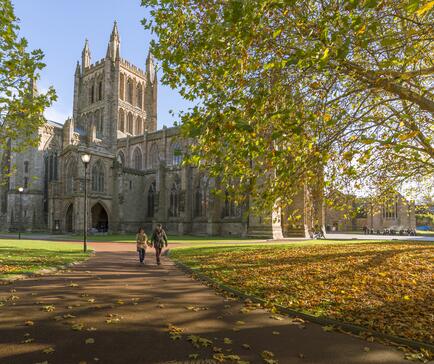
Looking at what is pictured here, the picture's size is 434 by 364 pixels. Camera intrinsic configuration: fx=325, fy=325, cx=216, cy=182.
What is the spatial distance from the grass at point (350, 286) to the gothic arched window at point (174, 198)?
30.1 m

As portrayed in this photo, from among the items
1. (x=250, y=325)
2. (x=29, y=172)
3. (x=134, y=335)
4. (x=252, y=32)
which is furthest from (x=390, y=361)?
(x=29, y=172)

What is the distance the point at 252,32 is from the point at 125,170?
40486 mm

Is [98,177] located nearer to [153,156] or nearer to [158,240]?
[153,156]

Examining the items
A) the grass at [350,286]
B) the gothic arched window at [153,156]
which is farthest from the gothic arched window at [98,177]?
the grass at [350,286]

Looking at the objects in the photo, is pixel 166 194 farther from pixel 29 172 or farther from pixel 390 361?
pixel 390 361

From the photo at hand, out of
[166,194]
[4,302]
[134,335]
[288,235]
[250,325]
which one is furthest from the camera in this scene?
[166,194]

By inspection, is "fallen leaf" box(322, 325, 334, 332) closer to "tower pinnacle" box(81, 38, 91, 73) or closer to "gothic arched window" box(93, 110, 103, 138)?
"gothic arched window" box(93, 110, 103, 138)

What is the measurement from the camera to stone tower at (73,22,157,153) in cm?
5612

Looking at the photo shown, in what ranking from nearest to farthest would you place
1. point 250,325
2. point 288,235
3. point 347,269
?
point 250,325 → point 347,269 → point 288,235

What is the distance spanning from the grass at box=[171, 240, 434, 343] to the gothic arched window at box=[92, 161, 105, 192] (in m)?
32.9

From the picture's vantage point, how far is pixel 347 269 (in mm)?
10102

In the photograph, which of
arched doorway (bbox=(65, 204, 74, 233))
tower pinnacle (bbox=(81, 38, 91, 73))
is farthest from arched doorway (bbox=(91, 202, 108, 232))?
tower pinnacle (bbox=(81, 38, 91, 73))

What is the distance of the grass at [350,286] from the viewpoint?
5.53 m

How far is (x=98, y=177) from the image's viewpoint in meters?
42.3
